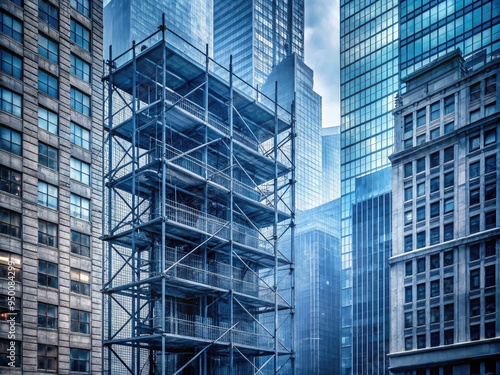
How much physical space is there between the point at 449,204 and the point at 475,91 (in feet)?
43.4

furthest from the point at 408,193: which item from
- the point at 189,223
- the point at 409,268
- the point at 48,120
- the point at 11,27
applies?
the point at 11,27

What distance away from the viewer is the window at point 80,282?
4742 centimetres

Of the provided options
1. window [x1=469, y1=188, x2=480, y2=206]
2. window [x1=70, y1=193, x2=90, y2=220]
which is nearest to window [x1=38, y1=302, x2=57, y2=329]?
window [x1=70, y1=193, x2=90, y2=220]

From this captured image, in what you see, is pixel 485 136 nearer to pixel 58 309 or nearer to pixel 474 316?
pixel 474 316

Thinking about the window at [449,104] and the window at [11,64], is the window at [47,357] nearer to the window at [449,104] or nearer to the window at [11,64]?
the window at [11,64]

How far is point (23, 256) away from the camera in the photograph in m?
43.4

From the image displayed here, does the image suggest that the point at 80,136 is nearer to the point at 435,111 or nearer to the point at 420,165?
the point at 420,165

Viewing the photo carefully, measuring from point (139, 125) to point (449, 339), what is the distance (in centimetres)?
4070

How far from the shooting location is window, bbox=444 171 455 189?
74.3 meters

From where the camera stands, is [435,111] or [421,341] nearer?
[421,341]

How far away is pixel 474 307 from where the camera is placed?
69.0 meters

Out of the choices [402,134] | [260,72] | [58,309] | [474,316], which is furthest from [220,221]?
[260,72]

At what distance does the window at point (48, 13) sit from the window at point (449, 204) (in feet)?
151

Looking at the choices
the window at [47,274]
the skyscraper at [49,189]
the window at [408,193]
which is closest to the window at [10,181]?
the skyscraper at [49,189]
